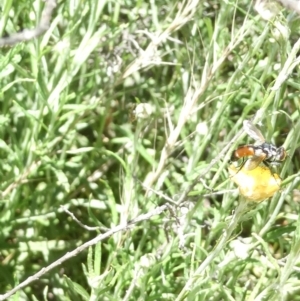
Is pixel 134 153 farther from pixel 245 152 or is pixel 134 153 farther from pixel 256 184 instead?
pixel 256 184

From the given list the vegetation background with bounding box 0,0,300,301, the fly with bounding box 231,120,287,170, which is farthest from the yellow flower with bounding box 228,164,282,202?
the vegetation background with bounding box 0,0,300,301

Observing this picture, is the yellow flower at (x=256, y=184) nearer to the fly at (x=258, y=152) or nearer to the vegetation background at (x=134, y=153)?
the fly at (x=258, y=152)

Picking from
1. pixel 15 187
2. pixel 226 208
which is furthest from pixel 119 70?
pixel 226 208

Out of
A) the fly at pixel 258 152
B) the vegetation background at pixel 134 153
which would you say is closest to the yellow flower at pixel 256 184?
the fly at pixel 258 152

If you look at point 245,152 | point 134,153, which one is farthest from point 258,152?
point 134,153

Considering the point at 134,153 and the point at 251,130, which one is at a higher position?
the point at 251,130

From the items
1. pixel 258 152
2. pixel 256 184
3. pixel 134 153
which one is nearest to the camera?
pixel 256 184

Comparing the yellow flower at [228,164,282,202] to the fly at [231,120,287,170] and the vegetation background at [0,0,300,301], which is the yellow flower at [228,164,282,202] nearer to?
the fly at [231,120,287,170]

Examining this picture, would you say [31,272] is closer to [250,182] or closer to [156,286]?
[156,286]
